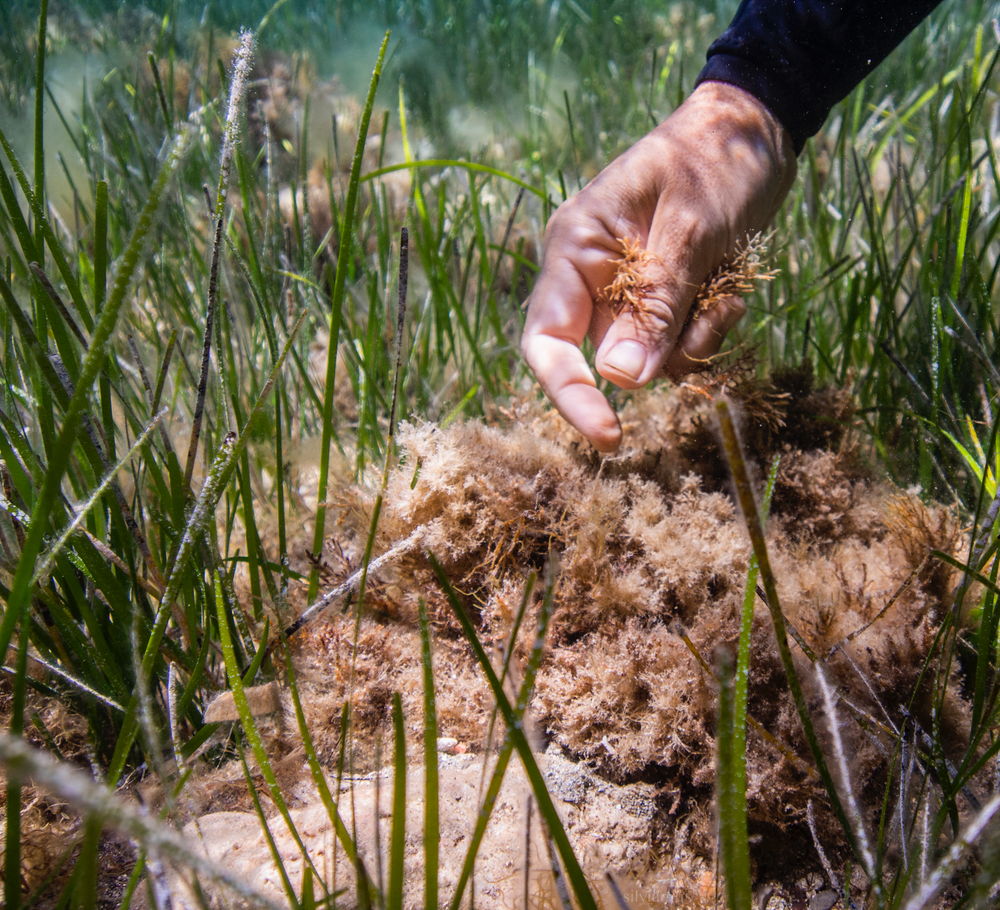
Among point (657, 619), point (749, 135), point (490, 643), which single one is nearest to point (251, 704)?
point (490, 643)

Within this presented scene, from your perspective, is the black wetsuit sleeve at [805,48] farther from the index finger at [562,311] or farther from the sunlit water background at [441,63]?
the sunlit water background at [441,63]

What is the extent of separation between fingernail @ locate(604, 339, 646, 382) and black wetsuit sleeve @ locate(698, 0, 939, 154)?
1.12 m

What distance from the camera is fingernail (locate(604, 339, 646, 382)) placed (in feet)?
4.77

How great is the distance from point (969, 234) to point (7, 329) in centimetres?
287

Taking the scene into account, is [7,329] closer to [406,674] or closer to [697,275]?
[406,674]

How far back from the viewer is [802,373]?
176cm

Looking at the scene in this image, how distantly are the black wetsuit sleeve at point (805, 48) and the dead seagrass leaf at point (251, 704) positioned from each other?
231 centimetres

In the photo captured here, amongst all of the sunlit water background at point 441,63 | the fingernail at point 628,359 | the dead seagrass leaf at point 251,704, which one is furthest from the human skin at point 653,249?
the sunlit water background at point 441,63

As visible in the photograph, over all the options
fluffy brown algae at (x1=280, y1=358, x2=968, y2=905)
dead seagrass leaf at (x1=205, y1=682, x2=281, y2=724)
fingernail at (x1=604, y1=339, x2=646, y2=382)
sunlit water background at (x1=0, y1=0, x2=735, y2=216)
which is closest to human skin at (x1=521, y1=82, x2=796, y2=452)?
fingernail at (x1=604, y1=339, x2=646, y2=382)

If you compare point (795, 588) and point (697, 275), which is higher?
point (697, 275)

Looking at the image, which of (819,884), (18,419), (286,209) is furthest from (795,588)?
(286,209)

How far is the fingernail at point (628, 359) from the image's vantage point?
1455 mm

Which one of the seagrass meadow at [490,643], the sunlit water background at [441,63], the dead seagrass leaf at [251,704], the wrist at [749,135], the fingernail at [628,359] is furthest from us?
the sunlit water background at [441,63]

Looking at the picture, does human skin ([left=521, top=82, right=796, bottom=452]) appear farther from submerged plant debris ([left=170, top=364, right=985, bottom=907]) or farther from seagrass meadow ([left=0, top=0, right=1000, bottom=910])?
submerged plant debris ([left=170, top=364, right=985, bottom=907])
